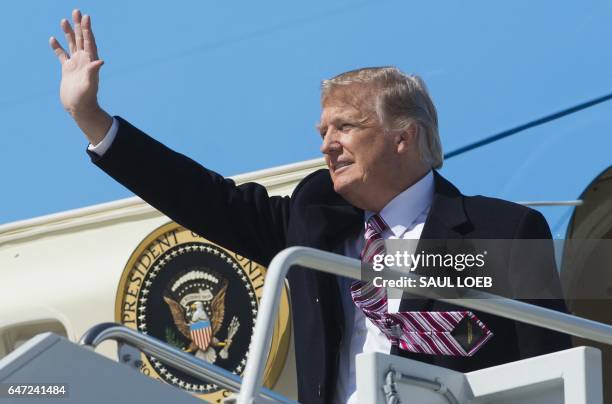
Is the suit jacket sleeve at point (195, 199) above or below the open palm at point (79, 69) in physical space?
below

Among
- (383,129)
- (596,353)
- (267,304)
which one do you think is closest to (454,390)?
(596,353)

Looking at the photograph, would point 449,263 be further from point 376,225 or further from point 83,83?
point 83,83

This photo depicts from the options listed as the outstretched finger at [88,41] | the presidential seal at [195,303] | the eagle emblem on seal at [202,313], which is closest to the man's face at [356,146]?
the outstretched finger at [88,41]

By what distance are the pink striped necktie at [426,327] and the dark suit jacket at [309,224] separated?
0.07ft

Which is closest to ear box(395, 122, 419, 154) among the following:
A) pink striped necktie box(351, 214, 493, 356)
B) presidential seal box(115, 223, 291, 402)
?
pink striped necktie box(351, 214, 493, 356)

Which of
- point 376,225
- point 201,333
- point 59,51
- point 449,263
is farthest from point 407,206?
point 201,333

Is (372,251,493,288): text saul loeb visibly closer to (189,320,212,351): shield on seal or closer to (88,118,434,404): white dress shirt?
(88,118,434,404): white dress shirt

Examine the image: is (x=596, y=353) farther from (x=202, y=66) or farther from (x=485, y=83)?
(x=202, y=66)

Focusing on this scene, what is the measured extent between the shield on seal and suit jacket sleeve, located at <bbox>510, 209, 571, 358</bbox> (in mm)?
1820

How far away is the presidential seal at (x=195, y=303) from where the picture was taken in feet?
14.4

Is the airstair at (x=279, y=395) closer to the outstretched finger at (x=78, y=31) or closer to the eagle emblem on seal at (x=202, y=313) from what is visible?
the outstretched finger at (x=78, y=31)

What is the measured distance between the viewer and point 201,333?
14.8 feet

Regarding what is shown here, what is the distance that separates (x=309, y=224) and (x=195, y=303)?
1613 mm

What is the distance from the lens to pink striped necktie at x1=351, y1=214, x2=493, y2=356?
2771mm
